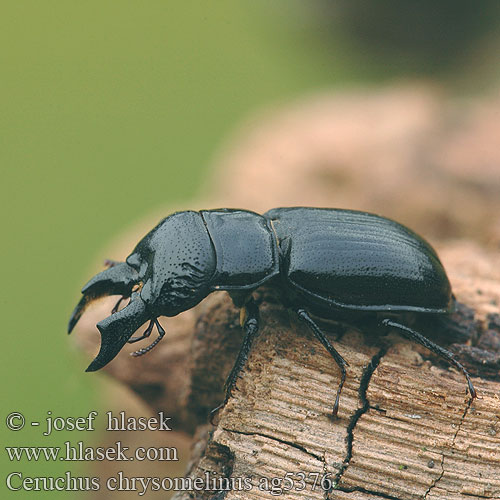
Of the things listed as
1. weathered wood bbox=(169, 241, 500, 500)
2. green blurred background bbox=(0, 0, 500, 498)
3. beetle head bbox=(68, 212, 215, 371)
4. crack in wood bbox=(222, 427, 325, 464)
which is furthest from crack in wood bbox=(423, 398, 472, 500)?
green blurred background bbox=(0, 0, 500, 498)

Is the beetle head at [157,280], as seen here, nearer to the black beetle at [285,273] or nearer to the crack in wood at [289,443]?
the black beetle at [285,273]

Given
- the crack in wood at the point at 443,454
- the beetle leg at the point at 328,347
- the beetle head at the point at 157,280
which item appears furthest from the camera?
the beetle head at the point at 157,280

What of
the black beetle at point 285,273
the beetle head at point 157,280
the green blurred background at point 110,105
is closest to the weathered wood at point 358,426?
the black beetle at point 285,273

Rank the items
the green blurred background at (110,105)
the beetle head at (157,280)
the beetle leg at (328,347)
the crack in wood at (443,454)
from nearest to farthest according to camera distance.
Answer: the crack in wood at (443,454)
the beetle leg at (328,347)
the beetle head at (157,280)
the green blurred background at (110,105)

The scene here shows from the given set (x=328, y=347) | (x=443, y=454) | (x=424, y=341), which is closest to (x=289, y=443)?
(x=328, y=347)

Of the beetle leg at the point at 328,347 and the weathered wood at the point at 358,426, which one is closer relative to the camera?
the weathered wood at the point at 358,426

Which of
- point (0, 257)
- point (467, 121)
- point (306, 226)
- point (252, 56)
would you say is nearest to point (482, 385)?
point (306, 226)

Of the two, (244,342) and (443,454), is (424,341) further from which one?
(244,342)

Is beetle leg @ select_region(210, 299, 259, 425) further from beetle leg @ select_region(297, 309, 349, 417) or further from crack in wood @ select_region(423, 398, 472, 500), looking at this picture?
crack in wood @ select_region(423, 398, 472, 500)
